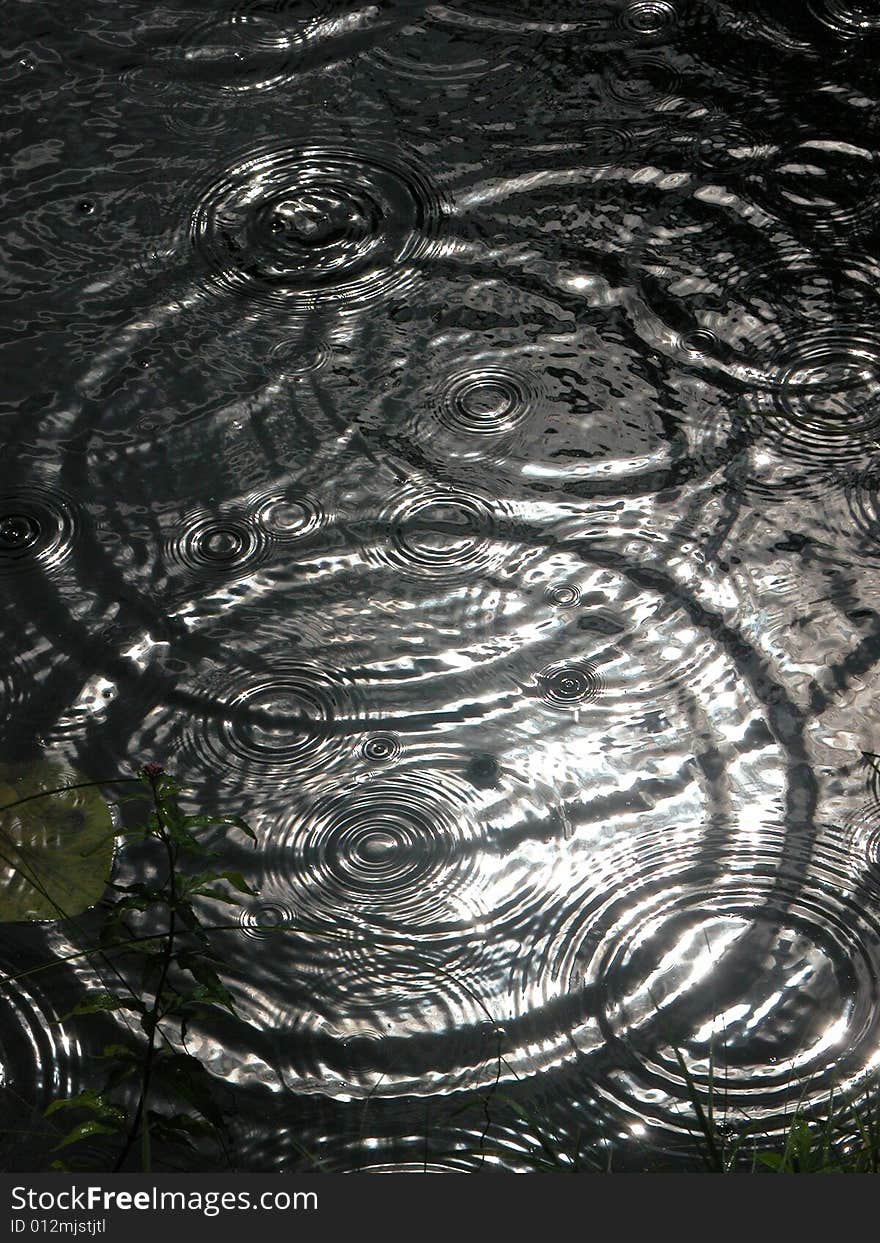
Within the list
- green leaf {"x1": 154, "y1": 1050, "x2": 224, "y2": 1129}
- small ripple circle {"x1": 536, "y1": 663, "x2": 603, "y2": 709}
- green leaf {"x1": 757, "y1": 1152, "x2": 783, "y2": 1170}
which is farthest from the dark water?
green leaf {"x1": 757, "y1": 1152, "x2": 783, "y2": 1170}

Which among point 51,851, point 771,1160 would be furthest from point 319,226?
point 771,1160

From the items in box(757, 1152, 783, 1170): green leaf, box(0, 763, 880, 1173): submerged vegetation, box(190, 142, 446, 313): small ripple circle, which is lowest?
box(0, 763, 880, 1173): submerged vegetation

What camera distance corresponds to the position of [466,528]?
82.0 inches

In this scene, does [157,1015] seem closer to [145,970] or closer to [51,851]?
[145,970]

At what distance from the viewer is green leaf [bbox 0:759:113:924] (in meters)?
1.73

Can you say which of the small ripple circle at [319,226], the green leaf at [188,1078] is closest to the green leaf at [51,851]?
the green leaf at [188,1078]

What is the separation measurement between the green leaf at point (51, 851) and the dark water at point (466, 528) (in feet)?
0.18

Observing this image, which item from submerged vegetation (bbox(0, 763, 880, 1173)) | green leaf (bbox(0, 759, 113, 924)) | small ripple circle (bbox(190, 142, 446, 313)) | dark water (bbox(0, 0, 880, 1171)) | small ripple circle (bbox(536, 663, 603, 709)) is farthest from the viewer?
small ripple circle (bbox(190, 142, 446, 313))

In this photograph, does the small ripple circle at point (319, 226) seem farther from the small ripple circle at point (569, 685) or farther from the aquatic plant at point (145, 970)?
the aquatic plant at point (145, 970)

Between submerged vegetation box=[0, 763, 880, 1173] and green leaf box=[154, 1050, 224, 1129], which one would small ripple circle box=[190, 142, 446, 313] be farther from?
green leaf box=[154, 1050, 224, 1129]

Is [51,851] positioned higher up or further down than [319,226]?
further down

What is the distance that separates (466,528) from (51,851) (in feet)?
2.50

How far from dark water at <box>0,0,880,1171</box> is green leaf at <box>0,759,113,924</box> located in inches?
2.2

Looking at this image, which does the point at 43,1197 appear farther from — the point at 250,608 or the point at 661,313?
the point at 661,313
